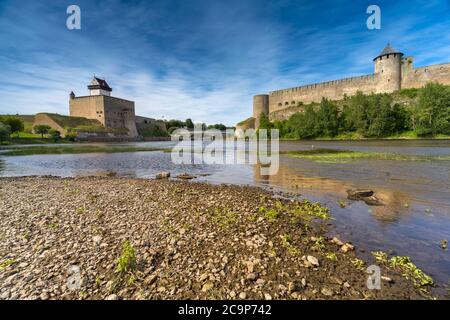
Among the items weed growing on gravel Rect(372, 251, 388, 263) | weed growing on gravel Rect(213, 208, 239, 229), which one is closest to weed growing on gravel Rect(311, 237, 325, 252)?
weed growing on gravel Rect(372, 251, 388, 263)

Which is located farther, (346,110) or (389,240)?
(346,110)

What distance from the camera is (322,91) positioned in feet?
228

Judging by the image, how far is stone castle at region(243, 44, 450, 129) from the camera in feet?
166

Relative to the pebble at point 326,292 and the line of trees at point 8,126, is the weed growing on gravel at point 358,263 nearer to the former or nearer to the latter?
the pebble at point 326,292

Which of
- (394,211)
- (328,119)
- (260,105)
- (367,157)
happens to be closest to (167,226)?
(394,211)

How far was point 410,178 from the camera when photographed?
1054 cm

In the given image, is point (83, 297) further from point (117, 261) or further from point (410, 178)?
point (410, 178)

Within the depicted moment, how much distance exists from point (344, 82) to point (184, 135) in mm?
80873

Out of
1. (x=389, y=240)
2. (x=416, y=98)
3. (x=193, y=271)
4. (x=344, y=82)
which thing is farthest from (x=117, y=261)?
(x=344, y=82)

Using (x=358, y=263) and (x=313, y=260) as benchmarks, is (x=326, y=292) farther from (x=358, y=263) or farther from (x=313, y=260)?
(x=358, y=263)

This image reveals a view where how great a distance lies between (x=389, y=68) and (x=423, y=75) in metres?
7.79

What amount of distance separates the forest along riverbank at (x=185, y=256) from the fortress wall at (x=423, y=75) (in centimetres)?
6613

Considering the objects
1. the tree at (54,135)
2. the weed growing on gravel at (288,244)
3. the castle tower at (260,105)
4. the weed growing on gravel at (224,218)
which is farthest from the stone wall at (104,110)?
the weed growing on gravel at (288,244)

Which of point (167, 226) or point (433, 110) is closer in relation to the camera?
point (167, 226)
